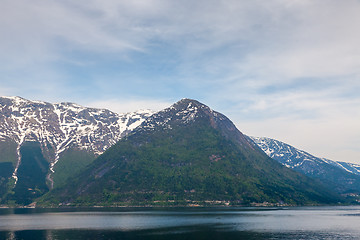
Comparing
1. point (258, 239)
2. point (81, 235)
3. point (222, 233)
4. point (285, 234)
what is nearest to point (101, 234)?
point (81, 235)

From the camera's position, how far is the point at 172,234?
15862 cm

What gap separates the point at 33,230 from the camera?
18038 centimetres

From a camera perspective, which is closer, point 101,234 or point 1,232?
point 101,234

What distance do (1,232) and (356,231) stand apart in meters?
169

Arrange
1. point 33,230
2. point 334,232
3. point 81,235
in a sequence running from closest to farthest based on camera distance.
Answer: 1. point 81,235
2. point 334,232
3. point 33,230

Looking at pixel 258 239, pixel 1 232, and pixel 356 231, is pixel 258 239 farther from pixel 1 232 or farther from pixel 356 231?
pixel 1 232

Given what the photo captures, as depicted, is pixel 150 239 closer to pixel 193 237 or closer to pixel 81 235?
pixel 193 237

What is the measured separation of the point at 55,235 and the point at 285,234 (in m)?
102

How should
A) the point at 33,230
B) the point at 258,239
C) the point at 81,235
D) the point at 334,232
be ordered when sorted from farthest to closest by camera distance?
the point at 33,230, the point at 334,232, the point at 81,235, the point at 258,239

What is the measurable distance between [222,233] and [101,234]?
2131 inches

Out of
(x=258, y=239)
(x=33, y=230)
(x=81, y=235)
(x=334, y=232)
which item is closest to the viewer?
(x=258, y=239)

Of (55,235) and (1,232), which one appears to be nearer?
(55,235)

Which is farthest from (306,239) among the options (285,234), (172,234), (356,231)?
(172,234)

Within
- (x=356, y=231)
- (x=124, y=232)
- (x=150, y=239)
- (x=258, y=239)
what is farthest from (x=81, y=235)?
(x=356, y=231)
